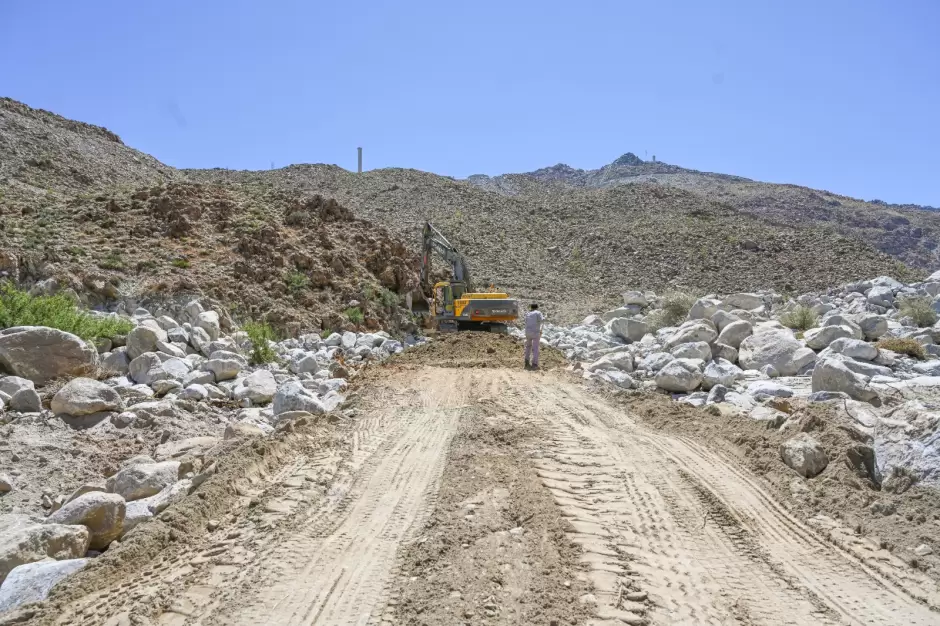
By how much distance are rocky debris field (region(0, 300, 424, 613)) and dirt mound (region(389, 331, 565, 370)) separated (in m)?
2.03

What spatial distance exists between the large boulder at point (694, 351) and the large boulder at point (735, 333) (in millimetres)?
975

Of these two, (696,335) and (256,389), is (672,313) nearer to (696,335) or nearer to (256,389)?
(696,335)

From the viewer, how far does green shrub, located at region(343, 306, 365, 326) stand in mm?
16953

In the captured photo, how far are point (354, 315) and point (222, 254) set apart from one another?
12.2 feet

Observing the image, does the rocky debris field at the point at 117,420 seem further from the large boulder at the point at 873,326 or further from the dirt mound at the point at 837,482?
the large boulder at the point at 873,326

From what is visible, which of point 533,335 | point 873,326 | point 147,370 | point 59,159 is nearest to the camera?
point 147,370

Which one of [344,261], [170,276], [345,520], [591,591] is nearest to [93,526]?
[345,520]

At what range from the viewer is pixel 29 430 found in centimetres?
737

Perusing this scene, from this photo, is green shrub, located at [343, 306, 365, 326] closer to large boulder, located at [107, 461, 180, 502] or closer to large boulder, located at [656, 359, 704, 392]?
large boulder, located at [656, 359, 704, 392]

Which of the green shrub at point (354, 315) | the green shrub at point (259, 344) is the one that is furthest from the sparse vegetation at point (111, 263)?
the green shrub at point (354, 315)

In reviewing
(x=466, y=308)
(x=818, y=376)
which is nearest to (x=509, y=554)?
(x=818, y=376)

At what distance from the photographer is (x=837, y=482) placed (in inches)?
219

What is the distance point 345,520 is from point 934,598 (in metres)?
3.77

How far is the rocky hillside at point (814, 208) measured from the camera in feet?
174
